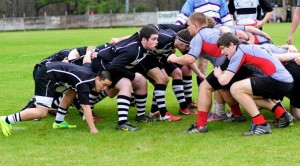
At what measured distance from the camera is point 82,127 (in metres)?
8.99

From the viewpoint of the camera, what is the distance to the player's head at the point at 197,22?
846 centimetres

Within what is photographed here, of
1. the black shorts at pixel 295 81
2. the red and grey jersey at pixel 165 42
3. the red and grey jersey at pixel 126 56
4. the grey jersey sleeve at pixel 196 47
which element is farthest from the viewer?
the red and grey jersey at pixel 165 42

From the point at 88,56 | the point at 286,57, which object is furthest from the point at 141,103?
the point at 286,57

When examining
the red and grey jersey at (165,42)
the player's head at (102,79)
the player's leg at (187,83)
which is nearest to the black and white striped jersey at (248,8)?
the player's leg at (187,83)

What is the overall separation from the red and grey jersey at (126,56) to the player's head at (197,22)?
2.59 feet

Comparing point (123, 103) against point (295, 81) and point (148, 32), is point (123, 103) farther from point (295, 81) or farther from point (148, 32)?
point (295, 81)

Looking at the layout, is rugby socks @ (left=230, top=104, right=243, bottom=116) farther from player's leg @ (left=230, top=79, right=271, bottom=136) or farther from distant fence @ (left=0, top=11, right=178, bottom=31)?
distant fence @ (left=0, top=11, right=178, bottom=31)

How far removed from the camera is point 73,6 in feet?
256

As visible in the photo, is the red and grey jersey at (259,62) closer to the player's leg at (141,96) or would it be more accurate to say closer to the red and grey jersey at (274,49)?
the red and grey jersey at (274,49)

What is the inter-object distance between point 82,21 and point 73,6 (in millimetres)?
13501

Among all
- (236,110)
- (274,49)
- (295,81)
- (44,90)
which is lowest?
(236,110)

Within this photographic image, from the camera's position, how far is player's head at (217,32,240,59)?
771 centimetres

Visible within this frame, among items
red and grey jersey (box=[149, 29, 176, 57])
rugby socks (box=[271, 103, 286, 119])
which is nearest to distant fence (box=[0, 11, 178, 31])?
red and grey jersey (box=[149, 29, 176, 57])

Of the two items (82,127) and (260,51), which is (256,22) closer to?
(260,51)
